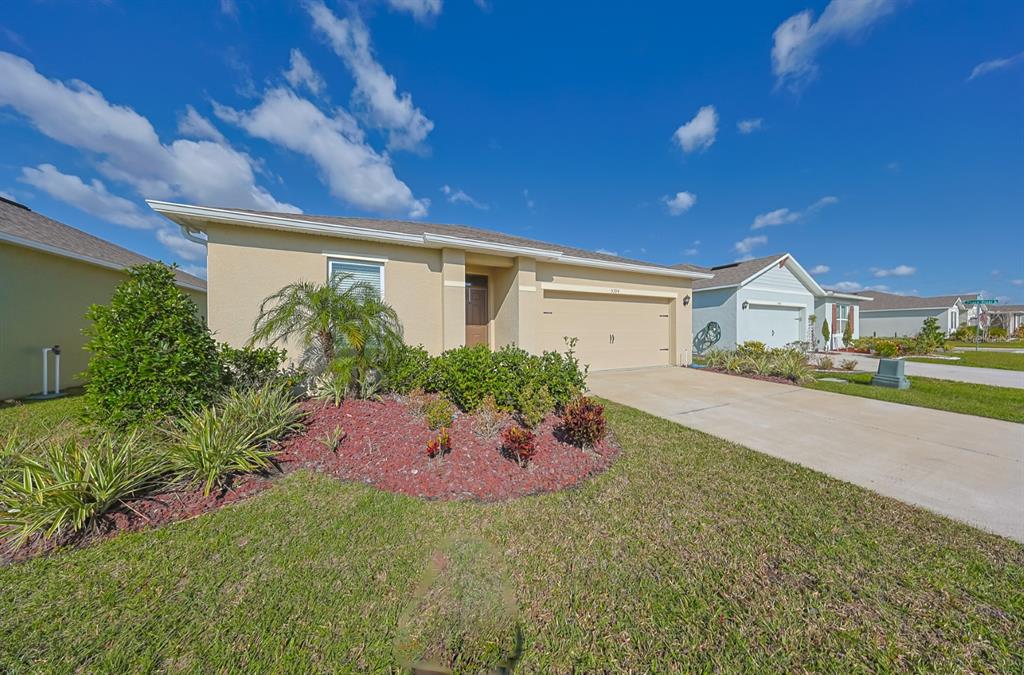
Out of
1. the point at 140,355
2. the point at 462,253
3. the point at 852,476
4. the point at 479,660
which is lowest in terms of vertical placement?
the point at 479,660

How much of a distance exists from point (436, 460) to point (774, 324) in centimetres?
1657

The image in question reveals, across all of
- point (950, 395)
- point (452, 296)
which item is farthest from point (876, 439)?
point (452, 296)

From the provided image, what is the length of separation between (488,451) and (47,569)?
349 cm

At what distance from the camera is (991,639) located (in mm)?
1908

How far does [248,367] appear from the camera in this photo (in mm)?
5418

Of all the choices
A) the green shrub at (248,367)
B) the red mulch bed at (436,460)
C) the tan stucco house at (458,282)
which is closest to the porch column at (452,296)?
the tan stucco house at (458,282)

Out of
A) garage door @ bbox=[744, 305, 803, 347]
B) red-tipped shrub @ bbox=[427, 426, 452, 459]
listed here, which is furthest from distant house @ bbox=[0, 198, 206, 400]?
garage door @ bbox=[744, 305, 803, 347]

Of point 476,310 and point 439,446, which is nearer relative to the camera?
point 439,446

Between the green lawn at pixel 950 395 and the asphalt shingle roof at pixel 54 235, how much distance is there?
47.2ft

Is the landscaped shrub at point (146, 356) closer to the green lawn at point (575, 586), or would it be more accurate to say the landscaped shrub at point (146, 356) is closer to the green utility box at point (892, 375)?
the green lawn at point (575, 586)

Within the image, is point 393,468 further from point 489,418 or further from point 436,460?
point 489,418

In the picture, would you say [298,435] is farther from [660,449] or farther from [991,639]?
[991,639]

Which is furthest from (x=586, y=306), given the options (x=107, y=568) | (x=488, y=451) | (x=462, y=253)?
(x=107, y=568)

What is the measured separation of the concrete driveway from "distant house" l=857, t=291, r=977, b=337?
2916 centimetres
